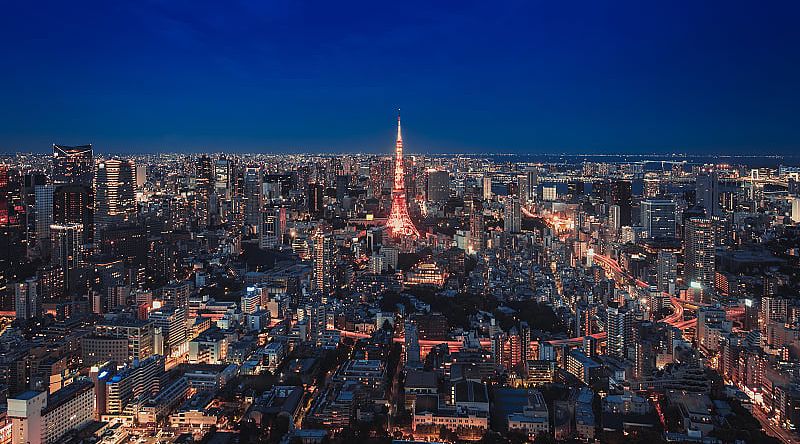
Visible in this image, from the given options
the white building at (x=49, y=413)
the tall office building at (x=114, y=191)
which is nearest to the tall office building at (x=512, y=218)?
the tall office building at (x=114, y=191)

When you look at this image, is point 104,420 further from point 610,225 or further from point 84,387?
point 610,225

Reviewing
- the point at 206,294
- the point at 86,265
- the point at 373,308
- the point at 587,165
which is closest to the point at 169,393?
the point at 373,308

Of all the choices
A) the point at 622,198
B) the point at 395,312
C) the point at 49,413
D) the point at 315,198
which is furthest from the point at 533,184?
the point at 49,413

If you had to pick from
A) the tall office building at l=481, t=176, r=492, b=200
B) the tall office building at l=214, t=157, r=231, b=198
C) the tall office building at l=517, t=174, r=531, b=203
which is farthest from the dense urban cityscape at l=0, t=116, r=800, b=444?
the tall office building at l=517, t=174, r=531, b=203

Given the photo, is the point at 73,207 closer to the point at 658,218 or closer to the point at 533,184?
the point at 658,218

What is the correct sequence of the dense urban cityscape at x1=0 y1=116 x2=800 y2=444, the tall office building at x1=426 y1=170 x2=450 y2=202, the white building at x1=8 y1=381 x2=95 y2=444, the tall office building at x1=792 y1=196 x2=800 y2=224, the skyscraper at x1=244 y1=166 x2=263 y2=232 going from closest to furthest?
1. the white building at x1=8 y1=381 x2=95 y2=444
2. the dense urban cityscape at x1=0 y1=116 x2=800 y2=444
3. the tall office building at x1=792 y1=196 x2=800 y2=224
4. the skyscraper at x1=244 y1=166 x2=263 y2=232
5. the tall office building at x1=426 y1=170 x2=450 y2=202

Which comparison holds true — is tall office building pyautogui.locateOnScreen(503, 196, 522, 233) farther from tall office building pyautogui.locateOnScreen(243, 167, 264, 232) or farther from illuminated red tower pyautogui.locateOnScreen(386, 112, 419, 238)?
tall office building pyautogui.locateOnScreen(243, 167, 264, 232)

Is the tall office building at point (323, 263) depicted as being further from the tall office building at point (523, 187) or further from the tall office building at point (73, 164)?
the tall office building at point (523, 187)
